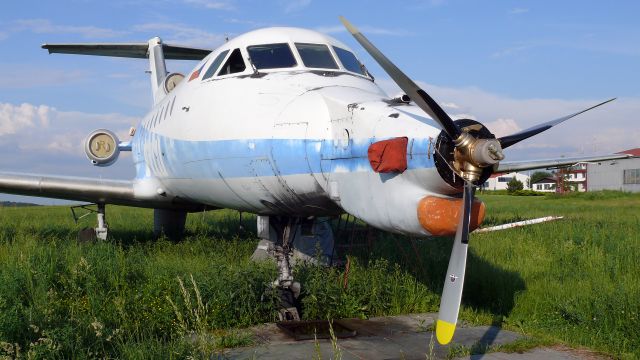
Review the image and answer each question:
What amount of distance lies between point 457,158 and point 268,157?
2406 mm

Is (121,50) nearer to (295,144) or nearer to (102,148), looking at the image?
(102,148)

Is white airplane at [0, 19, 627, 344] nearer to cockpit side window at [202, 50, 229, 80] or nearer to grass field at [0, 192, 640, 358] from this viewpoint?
cockpit side window at [202, 50, 229, 80]

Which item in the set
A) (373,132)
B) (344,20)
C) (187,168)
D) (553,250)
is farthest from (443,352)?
(553,250)

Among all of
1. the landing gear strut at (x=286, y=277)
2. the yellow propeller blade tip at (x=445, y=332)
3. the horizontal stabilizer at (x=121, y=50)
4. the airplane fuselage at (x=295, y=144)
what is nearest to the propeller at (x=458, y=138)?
the airplane fuselage at (x=295, y=144)

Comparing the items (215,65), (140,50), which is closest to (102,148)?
(140,50)

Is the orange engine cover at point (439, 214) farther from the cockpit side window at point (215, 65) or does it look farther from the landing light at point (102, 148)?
the landing light at point (102, 148)

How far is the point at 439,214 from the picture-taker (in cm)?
445

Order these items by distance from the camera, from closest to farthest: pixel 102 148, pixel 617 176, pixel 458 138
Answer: pixel 458 138 < pixel 102 148 < pixel 617 176

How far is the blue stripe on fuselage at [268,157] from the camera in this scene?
5.01 meters

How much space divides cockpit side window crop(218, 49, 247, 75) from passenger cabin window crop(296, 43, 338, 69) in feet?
2.48

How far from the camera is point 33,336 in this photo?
5180 millimetres

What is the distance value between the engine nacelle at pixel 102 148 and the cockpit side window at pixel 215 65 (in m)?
7.27

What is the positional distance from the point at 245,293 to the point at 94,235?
20.2ft

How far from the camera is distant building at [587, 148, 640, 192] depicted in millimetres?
62816
